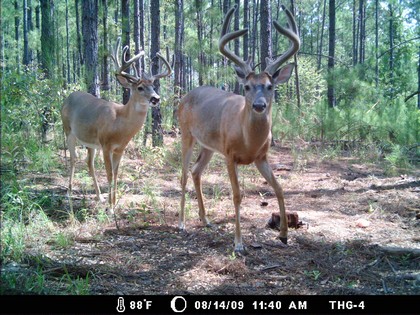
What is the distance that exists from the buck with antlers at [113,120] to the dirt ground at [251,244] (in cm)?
64

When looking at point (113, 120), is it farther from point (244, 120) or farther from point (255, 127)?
point (255, 127)

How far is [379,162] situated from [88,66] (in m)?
7.09

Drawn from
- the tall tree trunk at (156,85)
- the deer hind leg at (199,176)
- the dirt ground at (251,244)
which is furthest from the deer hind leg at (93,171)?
the tall tree trunk at (156,85)

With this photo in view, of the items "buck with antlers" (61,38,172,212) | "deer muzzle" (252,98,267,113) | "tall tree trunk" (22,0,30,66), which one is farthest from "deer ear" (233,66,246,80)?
"tall tree trunk" (22,0,30,66)

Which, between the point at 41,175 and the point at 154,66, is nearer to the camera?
the point at 41,175

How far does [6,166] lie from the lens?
441 centimetres

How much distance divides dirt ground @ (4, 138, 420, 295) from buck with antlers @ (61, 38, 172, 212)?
0.64 m

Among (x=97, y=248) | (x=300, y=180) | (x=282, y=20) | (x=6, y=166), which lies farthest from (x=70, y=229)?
(x=282, y=20)

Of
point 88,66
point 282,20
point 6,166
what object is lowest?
point 6,166

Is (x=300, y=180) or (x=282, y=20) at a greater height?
(x=282, y=20)

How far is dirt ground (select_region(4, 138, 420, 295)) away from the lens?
3611 millimetres

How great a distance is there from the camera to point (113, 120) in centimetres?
669
